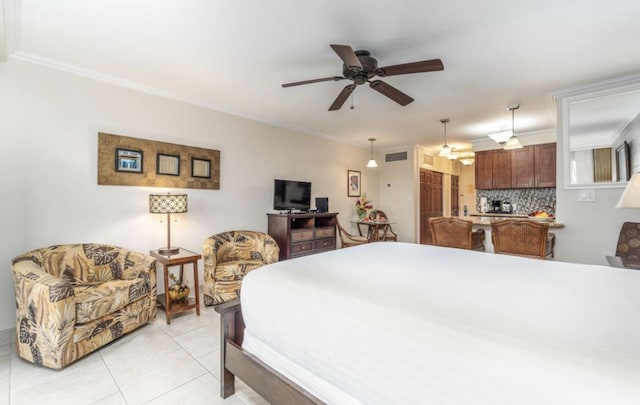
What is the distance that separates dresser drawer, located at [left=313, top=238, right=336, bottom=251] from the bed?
110 inches

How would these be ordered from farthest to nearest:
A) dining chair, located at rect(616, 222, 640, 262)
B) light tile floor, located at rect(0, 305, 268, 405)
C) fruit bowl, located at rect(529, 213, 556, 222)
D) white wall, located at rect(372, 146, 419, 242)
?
white wall, located at rect(372, 146, 419, 242) < fruit bowl, located at rect(529, 213, 556, 222) < dining chair, located at rect(616, 222, 640, 262) < light tile floor, located at rect(0, 305, 268, 405)

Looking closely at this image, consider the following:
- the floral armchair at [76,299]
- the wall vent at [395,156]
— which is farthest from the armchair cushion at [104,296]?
the wall vent at [395,156]

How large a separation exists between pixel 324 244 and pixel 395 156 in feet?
10.5

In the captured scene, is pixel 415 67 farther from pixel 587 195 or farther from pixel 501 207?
pixel 501 207

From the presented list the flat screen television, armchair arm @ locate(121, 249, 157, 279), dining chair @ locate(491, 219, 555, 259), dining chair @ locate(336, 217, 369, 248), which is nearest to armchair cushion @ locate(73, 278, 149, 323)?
armchair arm @ locate(121, 249, 157, 279)

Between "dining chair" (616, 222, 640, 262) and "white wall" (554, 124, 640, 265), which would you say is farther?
"white wall" (554, 124, 640, 265)

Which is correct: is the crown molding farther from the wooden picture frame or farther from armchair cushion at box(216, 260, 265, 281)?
the wooden picture frame

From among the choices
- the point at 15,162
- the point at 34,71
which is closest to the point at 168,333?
the point at 15,162

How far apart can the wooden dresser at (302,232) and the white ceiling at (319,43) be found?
1770 mm

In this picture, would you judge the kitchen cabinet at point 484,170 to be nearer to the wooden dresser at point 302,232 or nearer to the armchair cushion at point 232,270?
the wooden dresser at point 302,232

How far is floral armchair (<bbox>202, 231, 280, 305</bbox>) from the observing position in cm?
308

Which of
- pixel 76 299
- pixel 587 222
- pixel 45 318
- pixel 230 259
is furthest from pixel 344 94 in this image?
pixel 587 222

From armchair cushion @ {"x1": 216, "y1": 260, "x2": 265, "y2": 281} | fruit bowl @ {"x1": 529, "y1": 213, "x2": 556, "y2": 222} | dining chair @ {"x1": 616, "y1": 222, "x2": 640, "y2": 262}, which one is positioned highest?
fruit bowl @ {"x1": 529, "y1": 213, "x2": 556, "y2": 222}

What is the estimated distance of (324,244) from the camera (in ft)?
15.5
